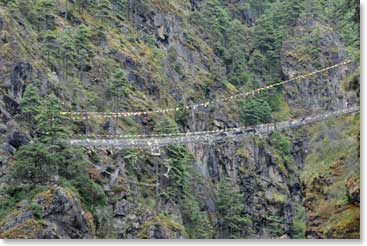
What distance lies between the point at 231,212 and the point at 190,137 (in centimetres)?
390

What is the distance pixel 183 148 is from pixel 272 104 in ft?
26.8

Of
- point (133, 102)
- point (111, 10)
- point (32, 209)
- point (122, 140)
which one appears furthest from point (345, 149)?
point (111, 10)

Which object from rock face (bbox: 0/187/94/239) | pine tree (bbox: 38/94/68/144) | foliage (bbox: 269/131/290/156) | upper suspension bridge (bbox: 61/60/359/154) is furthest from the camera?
Answer: foliage (bbox: 269/131/290/156)

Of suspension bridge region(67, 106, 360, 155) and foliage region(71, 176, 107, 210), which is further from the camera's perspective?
suspension bridge region(67, 106, 360, 155)

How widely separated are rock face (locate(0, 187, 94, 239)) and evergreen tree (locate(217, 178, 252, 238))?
571cm

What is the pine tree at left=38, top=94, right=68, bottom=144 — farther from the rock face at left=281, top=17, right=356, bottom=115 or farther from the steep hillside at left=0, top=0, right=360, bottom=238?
the rock face at left=281, top=17, right=356, bottom=115

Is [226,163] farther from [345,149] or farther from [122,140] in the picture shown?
[345,149]

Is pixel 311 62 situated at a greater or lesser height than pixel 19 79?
greater

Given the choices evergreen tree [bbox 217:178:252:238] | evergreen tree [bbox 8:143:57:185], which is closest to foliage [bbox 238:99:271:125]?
evergreen tree [bbox 217:178:252:238]

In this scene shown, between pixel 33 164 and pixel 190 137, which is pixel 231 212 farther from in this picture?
pixel 33 164

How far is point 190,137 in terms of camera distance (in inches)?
1097

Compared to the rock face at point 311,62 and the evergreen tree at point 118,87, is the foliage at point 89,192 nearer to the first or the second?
the evergreen tree at point 118,87

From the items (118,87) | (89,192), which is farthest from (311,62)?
(89,192)

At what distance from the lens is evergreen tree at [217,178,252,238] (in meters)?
23.7
